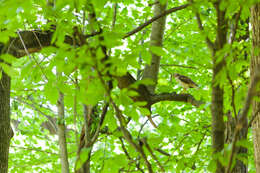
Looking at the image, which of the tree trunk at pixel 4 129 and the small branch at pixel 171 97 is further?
the small branch at pixel 171 97

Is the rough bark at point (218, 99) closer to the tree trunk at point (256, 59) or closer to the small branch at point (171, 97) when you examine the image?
the tree trunk at point (256, 59)

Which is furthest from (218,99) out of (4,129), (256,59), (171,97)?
(171,97)

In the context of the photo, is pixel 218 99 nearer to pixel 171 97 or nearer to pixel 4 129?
pixel 4 129

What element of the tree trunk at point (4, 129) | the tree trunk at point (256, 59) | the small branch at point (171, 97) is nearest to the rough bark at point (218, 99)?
the tree trunk at point (256, 59)

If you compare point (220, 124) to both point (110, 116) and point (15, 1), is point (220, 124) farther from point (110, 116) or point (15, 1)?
point (15, 1)

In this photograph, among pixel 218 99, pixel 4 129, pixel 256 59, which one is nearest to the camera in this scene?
Result: pixel 218 99

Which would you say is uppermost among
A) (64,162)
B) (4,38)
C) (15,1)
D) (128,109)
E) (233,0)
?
(233,0)

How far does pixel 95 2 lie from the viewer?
1467mm

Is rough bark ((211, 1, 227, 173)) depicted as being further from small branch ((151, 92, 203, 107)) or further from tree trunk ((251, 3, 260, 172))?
small branch ((151, 92, 203, 107))

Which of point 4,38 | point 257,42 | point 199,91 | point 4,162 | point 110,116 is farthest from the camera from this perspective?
point 4,162

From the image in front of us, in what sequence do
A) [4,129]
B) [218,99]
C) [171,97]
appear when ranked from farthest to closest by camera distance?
[171,97] → [4,129] → [218,99]

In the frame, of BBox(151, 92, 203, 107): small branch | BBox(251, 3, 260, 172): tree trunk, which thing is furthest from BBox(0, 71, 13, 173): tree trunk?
BBox(251, 3, 260, 172): tree trunk

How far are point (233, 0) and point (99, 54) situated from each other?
80cm

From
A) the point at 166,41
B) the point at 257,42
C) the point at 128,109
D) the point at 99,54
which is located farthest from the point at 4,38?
the point at 166,41
